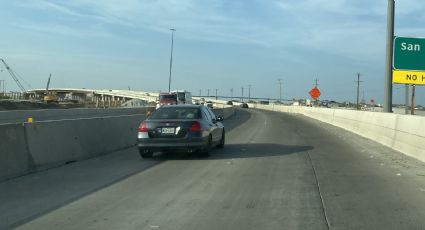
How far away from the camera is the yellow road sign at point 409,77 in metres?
22.2

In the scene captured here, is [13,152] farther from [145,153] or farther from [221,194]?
[221,194]

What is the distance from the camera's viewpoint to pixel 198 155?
1450 cm

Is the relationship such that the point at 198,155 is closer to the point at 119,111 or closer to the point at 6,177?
the point at 6,177

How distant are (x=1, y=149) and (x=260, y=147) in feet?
30.0

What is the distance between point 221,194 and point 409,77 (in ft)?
52.6

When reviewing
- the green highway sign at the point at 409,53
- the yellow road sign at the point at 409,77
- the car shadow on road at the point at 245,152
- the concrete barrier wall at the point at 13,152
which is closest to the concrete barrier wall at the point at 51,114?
the car shadow on road at the point at 245,152

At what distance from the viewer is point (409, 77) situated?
22.3 metres

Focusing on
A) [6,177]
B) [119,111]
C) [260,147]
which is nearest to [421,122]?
[260,147]

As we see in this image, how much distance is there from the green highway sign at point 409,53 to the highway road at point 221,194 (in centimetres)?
906

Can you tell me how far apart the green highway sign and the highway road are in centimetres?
906

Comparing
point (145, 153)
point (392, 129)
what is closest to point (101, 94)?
point (392, 129)

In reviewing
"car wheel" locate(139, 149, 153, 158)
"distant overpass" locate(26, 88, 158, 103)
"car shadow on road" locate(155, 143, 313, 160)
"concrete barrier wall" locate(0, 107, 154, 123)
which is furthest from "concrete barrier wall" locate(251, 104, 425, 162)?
"distant overpass" locate(26, 88, 158, 103)

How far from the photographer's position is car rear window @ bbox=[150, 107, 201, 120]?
1434cm

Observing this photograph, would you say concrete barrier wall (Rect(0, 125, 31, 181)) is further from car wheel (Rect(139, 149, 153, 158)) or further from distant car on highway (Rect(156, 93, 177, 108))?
distant car on highway (Rect(156, 93, 177, 108))
